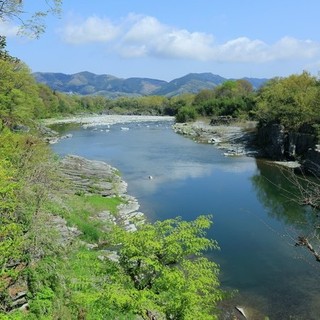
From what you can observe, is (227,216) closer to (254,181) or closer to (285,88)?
(254,181)

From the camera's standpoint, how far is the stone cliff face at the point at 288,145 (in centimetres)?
4443

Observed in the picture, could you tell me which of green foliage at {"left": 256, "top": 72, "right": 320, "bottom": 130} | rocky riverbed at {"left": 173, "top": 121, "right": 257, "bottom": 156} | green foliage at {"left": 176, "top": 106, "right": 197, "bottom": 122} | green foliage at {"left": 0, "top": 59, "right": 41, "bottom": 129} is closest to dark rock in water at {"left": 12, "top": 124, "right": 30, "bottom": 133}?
green foliage at {"left": 0, "top": 59, "right": 41, "bottom": 129}

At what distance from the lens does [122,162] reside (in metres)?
48.2

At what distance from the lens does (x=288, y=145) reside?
167 feet

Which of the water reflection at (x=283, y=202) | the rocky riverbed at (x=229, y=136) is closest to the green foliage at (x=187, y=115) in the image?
the rocky riverbed at (x=229, y=136)

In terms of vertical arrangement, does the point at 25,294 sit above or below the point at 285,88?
below

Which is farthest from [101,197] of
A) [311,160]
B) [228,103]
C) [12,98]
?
[228,103]

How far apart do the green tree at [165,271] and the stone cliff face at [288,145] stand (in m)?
34.5

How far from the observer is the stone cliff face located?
4443 cm

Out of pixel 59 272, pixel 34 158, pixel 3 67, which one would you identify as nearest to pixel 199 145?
pixel 3 67

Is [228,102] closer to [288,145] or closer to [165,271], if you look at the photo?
[288,145]

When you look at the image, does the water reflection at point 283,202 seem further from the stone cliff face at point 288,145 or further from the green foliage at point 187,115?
the green foliage at point 187,115

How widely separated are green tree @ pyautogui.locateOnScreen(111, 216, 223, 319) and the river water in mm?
2429

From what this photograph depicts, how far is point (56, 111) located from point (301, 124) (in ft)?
267
